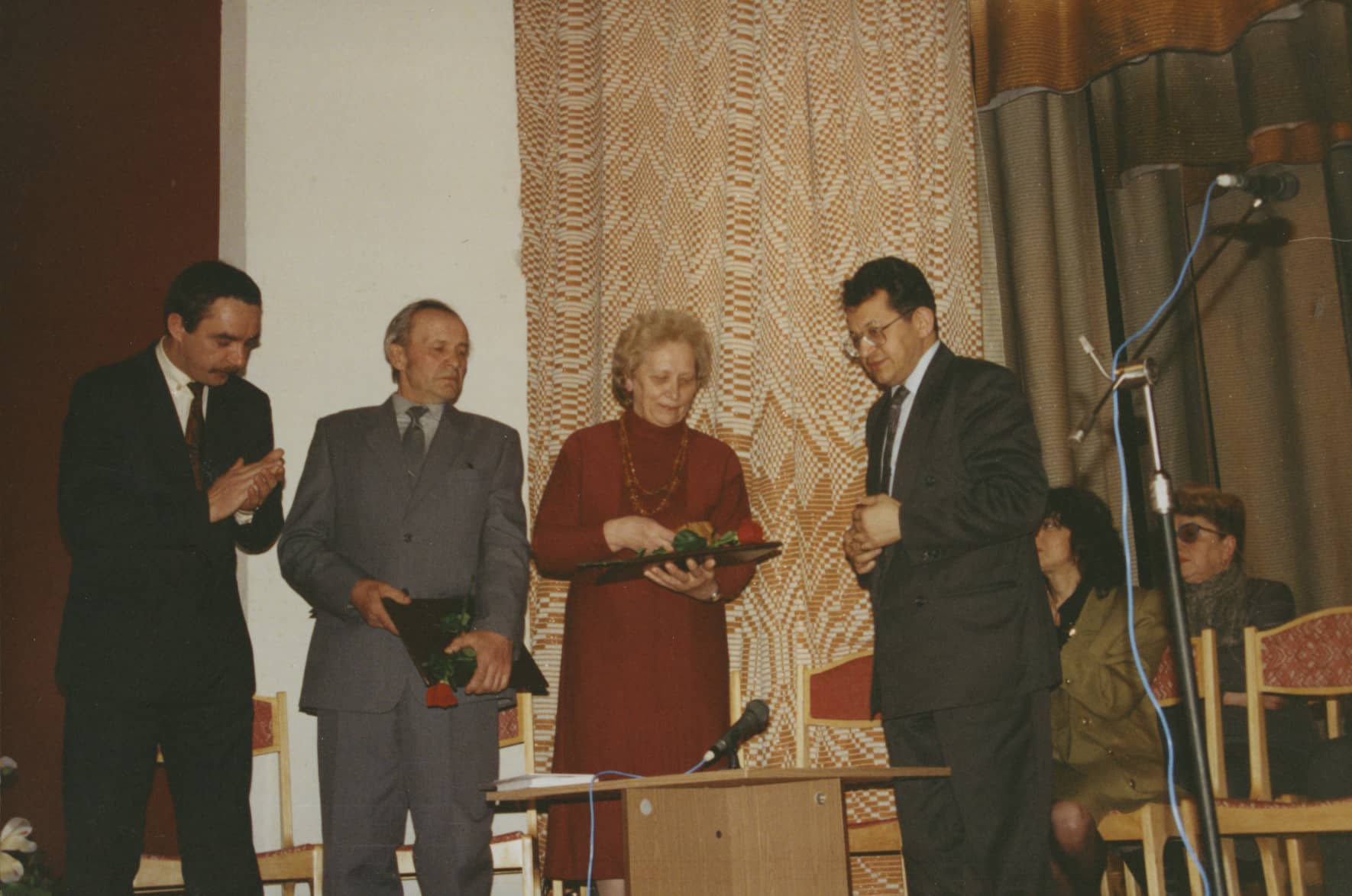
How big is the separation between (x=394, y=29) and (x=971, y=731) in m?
3.45

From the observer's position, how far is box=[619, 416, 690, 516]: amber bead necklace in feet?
11.9

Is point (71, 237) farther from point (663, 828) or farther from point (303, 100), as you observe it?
point (663, 828)

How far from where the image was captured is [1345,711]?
4129mm

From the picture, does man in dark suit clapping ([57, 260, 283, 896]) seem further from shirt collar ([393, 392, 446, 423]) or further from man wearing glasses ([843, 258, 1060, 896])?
man wearing glasses ([843, 258, 1060, 896])

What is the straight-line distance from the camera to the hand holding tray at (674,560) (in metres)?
3.18

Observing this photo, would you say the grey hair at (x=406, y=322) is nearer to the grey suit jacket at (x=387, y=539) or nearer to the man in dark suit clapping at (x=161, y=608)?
the grey suit jacket at (x=387, y=539)

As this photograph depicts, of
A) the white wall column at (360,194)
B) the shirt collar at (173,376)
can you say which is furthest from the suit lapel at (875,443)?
the shirt collar at (173,376)

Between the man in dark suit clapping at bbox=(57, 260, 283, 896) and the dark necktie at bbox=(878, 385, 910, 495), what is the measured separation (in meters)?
1.64

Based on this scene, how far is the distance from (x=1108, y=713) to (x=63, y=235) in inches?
144

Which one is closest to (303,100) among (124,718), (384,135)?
(384,135)

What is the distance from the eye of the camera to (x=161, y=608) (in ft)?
10.2

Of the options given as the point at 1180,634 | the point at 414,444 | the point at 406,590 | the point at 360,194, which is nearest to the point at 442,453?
the point at 414,444

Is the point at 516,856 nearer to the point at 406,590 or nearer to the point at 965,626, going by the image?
the point at 406,590

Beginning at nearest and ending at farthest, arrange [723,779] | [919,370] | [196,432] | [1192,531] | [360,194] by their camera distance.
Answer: [723,779]
[919,370]
[196,432]
[1192,531]
[360,194]
